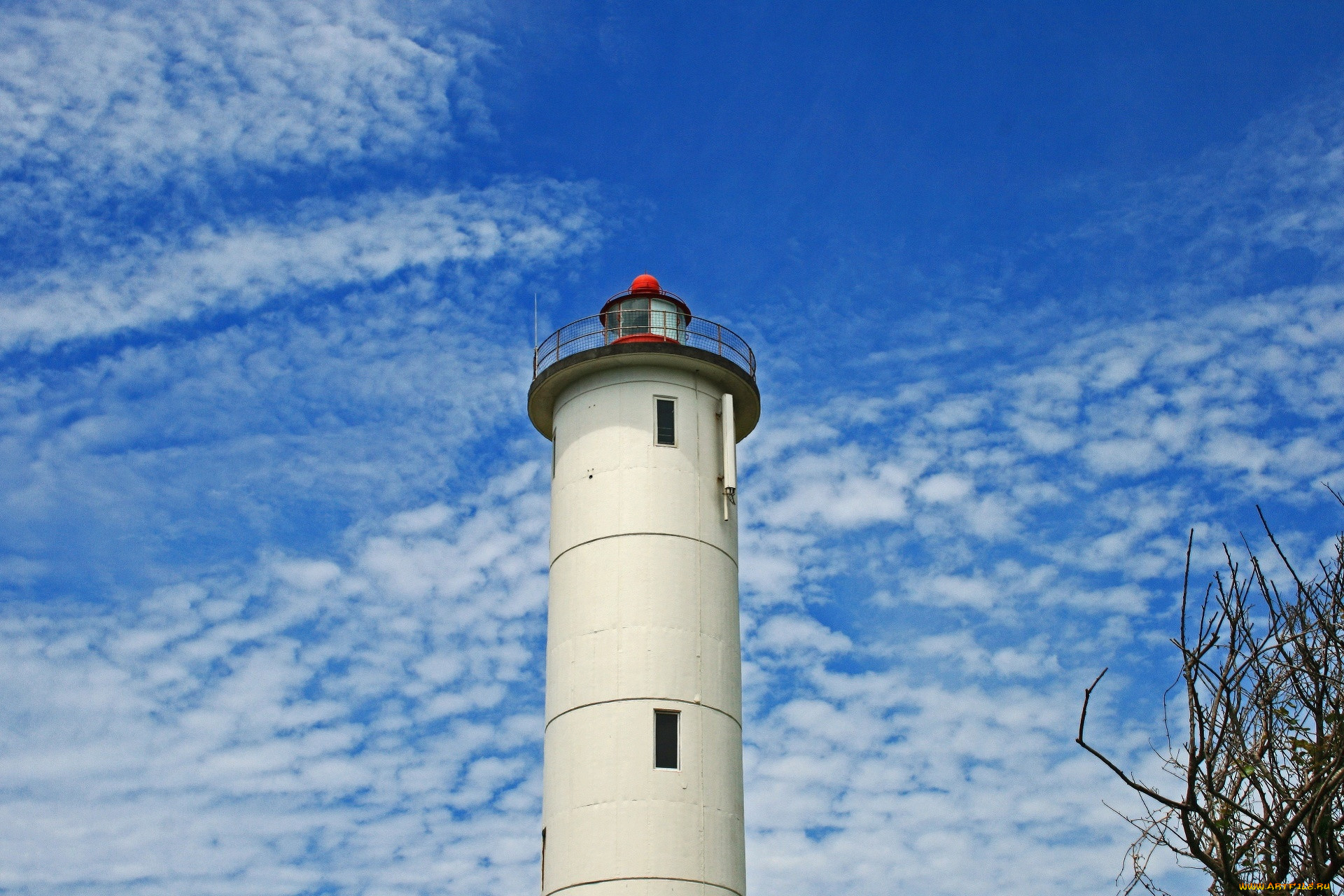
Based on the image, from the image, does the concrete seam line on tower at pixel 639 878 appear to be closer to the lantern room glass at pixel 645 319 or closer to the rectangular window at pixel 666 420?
the rectangular window at pixel 666 420

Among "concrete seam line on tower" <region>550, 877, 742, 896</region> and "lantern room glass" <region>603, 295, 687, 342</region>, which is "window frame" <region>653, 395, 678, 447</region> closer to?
"lantern room glass" <region>603, 295, 687, 342</region>

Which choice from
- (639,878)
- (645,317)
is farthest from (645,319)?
(639,878)

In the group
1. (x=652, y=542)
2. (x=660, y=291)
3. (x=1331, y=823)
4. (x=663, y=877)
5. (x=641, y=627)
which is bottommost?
(x=1331, y=823)

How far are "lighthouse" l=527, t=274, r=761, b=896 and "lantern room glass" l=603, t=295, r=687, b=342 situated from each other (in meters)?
0.04

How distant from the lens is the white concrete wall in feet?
74.7

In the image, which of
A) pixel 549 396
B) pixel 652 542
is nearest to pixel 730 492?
pixel 652 542

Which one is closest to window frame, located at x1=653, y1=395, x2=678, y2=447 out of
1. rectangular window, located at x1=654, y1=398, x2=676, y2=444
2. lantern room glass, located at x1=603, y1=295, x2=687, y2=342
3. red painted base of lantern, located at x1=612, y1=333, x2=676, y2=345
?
rectangular window, located at x1=654, y1=398, x2=676, y2=444

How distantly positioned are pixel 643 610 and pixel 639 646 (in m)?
0.72

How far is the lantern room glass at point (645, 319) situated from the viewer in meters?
27.7

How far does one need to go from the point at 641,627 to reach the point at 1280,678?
16.5m

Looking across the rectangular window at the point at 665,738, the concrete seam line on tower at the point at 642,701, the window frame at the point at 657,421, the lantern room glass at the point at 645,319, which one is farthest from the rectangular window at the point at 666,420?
the rectangular window at the point at 665,738

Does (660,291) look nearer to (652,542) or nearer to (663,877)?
(652,542)

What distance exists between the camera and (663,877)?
22.4 metres

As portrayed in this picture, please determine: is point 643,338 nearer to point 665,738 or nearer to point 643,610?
point 643,610
